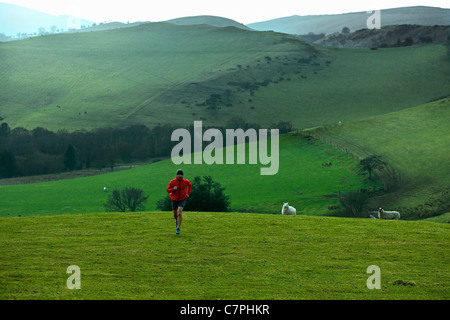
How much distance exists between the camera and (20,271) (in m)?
17.5

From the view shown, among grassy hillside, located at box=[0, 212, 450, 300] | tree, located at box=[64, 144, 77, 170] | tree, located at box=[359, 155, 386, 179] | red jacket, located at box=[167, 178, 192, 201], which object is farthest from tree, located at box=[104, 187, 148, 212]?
red jacket, located at box=[167, 178, 192, 201]

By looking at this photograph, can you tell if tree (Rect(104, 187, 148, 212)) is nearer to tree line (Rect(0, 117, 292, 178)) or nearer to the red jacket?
Answer: tree line (Rect(0, 117, 292, 178))

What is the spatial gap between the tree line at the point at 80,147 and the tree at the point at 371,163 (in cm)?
4791

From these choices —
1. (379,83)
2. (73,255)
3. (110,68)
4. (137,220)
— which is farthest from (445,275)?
(110,68)

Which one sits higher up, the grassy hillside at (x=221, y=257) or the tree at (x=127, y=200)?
the tree at (x=127, y=200)

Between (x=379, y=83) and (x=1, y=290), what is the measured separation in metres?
163

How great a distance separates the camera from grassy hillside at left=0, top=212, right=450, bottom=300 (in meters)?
15.9

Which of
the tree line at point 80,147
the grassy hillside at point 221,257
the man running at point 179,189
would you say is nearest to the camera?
the grassy hillside at point 221,257

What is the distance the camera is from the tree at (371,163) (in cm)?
7832

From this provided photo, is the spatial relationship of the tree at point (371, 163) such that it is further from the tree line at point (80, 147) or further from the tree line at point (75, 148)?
the tree line at point (75, 148)

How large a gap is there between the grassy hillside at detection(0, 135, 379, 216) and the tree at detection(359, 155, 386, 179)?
1567mm

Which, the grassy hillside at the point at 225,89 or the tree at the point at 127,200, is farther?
the grassy hillside at the point at 225,89

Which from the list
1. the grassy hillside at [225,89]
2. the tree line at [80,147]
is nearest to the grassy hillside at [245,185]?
the tree line at [80,147]

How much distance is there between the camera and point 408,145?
8919 cm
